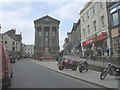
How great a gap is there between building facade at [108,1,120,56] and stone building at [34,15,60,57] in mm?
75120

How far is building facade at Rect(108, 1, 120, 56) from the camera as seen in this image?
29516 mm

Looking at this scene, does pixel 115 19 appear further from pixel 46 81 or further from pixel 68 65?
pixel 46 81

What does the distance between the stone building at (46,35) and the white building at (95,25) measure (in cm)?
6002

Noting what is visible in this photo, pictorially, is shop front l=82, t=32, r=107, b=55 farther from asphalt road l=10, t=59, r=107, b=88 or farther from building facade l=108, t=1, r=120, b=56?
asphalt road l=10, t=59, r=107, b=88

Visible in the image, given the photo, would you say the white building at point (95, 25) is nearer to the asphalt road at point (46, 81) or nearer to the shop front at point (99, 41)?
the shop front at point (99, 41)

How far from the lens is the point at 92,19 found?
1617 inches

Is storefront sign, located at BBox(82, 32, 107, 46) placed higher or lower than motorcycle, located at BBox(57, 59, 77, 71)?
higher

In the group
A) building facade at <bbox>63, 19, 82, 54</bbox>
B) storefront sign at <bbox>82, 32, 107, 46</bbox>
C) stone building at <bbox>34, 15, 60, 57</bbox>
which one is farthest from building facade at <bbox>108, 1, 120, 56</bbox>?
stone building at <bbox>34, 15, 60, 57</bbox>

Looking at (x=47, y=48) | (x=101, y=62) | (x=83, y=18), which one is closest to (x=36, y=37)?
(x=47, y=48)

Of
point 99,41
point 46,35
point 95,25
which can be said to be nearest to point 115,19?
point 99,41

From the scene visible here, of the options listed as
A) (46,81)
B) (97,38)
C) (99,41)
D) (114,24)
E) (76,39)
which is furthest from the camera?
(76,39)

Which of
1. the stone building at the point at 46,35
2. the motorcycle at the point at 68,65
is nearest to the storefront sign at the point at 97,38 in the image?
the motorcycle at the point at 68,65

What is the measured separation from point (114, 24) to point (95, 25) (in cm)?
882

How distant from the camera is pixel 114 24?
3105 cm
